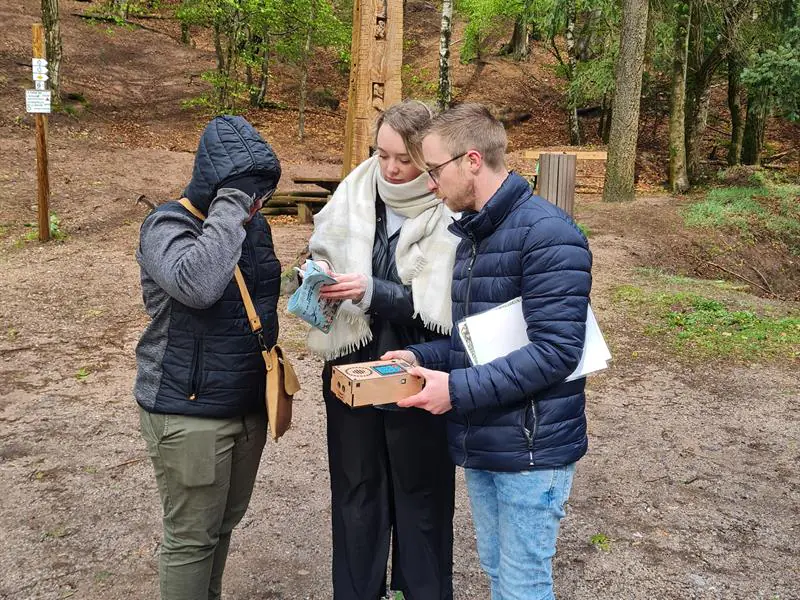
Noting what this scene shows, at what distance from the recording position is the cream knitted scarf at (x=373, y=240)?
2.48 m

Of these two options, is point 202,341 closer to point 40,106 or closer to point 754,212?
point 40,106

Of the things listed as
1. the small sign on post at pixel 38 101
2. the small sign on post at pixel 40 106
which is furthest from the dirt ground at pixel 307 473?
the small sign on post at pixel 38 101

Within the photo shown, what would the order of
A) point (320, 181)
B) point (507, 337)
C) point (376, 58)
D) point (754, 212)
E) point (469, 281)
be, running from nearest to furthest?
point (507, 337), point (469, 281), point (376, 58), point (754, 212), point (320, 181)

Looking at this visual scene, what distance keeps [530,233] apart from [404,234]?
0.65 meters

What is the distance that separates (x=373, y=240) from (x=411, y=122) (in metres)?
0.44

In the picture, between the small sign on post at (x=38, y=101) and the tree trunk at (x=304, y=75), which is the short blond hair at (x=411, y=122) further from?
the tree trunk at (x=304, y=75)

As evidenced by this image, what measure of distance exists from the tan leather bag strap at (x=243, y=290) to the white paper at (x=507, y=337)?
681 millimetres

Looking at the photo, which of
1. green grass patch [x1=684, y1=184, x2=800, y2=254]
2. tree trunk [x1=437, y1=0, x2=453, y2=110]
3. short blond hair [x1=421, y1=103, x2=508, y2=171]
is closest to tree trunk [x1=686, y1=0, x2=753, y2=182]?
green grass patch [x1=684, y1=184, x2=800, y2=254]

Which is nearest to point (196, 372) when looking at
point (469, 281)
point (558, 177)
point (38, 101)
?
point (469, 281)

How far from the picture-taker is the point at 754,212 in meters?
13.1

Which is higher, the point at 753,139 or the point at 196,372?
the point at 753,139

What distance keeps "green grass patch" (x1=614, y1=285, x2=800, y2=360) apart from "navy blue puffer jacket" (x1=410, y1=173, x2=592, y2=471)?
16.7 feet

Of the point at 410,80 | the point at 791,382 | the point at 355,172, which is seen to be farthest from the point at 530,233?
the point at 410,80

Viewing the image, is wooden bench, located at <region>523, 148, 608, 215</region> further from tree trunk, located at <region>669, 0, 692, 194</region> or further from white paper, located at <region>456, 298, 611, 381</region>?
tree trunk, located at <region>669, 0, 692, 194</region>
